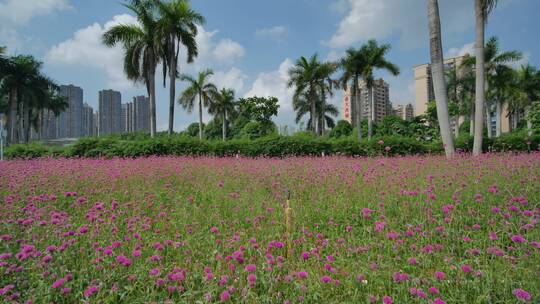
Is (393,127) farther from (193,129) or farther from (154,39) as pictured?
(193,129)

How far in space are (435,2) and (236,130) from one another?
34.2 metres

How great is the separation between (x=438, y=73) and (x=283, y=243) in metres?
10.00

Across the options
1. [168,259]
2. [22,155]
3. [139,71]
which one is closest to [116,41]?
[139,71]

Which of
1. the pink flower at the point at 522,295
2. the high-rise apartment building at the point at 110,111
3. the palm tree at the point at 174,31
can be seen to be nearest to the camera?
the pink flower at the point at 522,295

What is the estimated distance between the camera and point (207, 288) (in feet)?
6.45

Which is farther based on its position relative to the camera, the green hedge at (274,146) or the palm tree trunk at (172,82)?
the palm tree trunk at (172,82)

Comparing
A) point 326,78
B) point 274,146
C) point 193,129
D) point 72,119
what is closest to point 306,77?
point 326,78

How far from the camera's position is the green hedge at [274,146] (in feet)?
44.8

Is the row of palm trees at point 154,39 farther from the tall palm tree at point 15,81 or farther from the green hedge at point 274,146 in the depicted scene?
the tall palm tree at point 15,81

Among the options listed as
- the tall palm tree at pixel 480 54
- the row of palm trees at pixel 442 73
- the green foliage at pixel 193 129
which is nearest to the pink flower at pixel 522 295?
the row of palm trees at pixel 442 73

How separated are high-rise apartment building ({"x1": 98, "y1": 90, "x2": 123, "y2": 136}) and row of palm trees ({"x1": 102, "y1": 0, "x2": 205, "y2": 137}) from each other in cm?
7327

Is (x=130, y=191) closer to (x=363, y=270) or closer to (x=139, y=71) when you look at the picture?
(x=363, y=270)

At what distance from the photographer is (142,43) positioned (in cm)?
1948

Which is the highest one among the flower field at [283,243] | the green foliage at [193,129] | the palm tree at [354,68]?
the palm tree at [354,68]
